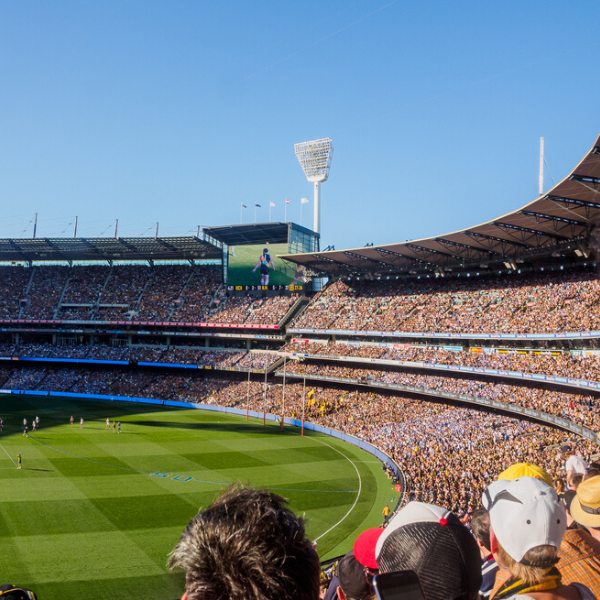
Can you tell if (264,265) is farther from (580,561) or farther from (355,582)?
(355,582)

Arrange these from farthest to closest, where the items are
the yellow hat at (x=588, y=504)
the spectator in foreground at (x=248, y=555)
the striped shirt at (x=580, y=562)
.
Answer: the yellow hat at (x=588, y=504)
the striped shirt at (x=580, y=562)
the spectator in foreground at (x=248, y=555)

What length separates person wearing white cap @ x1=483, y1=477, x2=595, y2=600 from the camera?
8.89 feet

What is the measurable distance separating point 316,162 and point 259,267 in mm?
22500

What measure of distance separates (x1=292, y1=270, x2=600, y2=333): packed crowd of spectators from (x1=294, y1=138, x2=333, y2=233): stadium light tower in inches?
739

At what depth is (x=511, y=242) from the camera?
42.8m

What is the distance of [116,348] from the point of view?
68.0 meters

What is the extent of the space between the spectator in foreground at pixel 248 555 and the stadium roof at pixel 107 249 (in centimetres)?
6625

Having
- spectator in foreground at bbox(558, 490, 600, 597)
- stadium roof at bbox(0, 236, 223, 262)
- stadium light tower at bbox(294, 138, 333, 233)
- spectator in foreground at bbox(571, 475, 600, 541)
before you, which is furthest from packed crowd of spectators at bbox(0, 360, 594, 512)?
stadium light tower at bbox(294, 138, 333, 233)

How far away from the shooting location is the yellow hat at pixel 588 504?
408 cm

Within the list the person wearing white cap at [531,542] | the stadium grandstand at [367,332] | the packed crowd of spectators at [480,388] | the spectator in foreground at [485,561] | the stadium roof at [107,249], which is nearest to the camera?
the person wearing white cap at [531,542]

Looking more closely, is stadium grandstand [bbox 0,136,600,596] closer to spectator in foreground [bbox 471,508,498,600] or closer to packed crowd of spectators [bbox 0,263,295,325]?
packed crowd of spectators [bbox 0,263,295,325]

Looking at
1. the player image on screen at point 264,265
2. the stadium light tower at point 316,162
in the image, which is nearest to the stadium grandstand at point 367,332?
the player image on screen at point 264,265

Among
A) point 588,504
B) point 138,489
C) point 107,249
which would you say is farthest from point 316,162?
point 588,504

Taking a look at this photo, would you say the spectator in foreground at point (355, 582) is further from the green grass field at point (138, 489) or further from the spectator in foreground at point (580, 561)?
the green grass field at point (138, 489)
